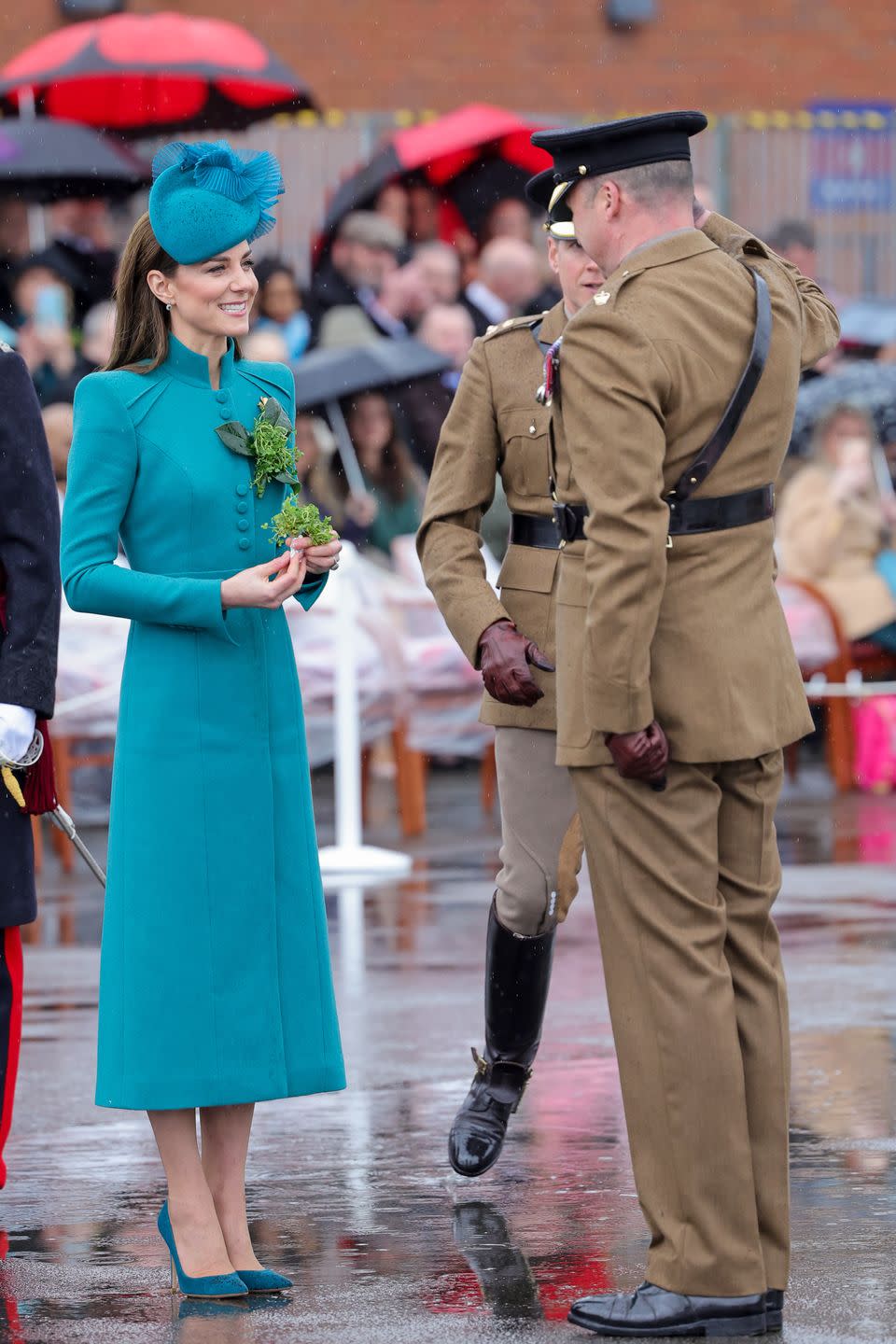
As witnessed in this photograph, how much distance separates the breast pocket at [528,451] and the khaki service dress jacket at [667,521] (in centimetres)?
112

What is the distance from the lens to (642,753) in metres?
4.43

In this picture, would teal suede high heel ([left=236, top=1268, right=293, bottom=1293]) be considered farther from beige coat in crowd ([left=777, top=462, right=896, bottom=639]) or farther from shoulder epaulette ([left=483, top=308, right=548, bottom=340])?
beige coat in crowd ([left=777, top=462, right=896, bottom=639])

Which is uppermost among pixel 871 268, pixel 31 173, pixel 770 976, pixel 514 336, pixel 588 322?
pixel 588 322

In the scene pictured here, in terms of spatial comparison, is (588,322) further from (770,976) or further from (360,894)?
(360,894)

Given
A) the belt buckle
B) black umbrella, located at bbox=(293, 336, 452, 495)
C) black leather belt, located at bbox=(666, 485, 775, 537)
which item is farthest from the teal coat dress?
black umbrella, located at bbox=(293, 336, 452, 495)

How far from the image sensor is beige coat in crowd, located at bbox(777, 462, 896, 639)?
13.9 metres

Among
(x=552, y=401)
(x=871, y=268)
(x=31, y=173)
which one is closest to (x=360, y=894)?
(x=552, y=401)

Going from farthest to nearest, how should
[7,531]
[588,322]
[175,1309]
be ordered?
1. [7,531]
2. [175,1309]
3. [588,322]

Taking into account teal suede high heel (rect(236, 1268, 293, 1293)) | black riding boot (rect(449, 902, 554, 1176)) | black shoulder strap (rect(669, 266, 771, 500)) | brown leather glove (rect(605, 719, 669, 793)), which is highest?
black shoulder strap (rect(669, 266, 771, 500))

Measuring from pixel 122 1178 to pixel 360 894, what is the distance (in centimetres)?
449

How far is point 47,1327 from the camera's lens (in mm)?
4699

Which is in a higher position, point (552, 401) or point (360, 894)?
point (552, 401)

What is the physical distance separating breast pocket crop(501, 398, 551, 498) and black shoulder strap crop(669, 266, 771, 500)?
1.30m

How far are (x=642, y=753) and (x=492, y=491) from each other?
1690 mm
